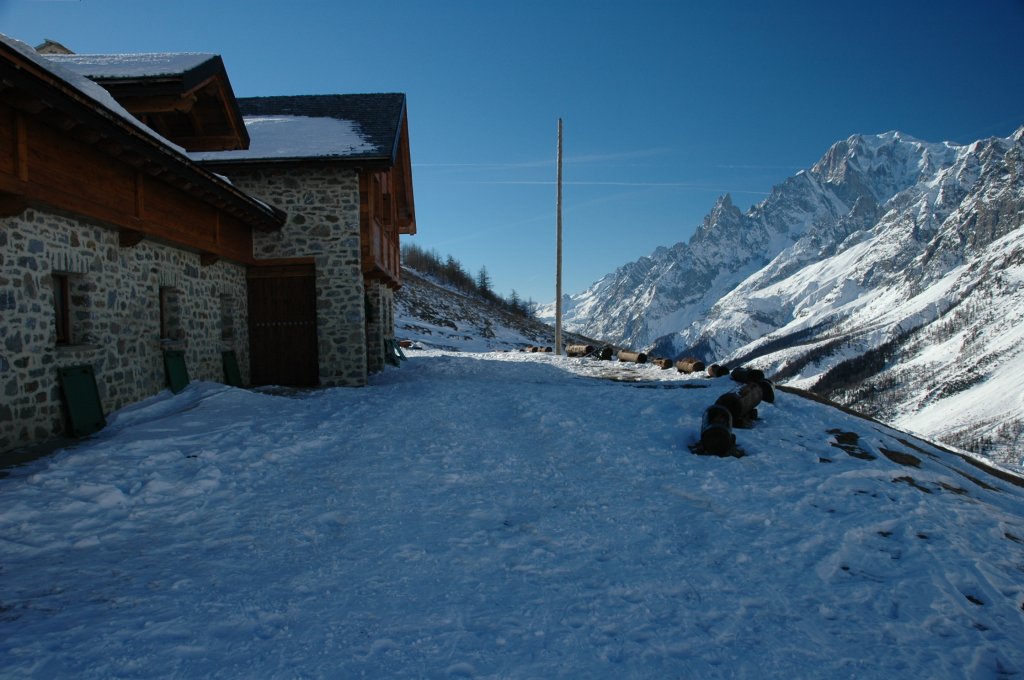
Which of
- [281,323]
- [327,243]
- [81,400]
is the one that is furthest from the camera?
[281,323]

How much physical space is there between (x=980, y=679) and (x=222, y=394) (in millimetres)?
10655

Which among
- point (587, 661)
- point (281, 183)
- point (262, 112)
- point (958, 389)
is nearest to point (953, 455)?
point (587, 661)

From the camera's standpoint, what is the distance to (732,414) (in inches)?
352

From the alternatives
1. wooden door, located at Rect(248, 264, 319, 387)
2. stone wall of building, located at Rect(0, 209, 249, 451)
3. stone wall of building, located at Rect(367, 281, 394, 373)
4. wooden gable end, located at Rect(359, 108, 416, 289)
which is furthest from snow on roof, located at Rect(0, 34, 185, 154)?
stone wall of building, located at Rect(367, 281, 394, 373)

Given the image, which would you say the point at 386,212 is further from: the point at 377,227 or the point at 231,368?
the point at 231,368

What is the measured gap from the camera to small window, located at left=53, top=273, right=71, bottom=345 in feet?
24.4

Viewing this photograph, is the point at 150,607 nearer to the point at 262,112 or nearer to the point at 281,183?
the point at 281,183

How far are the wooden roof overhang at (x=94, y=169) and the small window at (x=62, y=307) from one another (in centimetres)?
100

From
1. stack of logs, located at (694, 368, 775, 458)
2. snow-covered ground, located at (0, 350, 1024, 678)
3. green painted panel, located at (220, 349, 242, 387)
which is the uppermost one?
green painted panel, located at (220, 349, 242, 387)

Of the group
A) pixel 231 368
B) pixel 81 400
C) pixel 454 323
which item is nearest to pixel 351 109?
pixel 231 368

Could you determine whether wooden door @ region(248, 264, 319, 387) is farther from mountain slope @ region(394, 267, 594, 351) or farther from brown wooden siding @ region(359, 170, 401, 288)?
mountain slope @ region(394, 267, 594, 351)

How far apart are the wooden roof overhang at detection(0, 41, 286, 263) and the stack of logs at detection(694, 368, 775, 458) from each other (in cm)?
893

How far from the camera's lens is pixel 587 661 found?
3344 millimetres

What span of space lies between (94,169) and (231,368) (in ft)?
18.8
